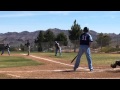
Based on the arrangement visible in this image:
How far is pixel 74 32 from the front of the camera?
5538cm
